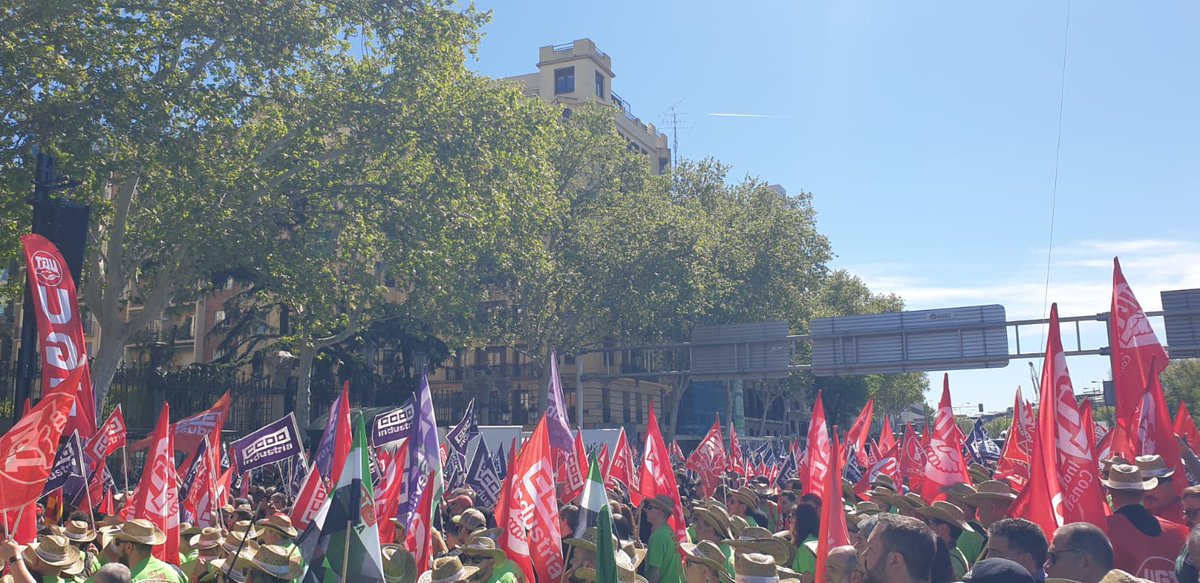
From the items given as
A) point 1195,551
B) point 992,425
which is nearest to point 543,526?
point 1195,551

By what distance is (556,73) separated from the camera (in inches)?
2370

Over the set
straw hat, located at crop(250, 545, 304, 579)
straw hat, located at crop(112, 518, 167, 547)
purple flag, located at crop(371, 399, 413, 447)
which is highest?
purple flag, located at crop(371, 399, 413, 447)

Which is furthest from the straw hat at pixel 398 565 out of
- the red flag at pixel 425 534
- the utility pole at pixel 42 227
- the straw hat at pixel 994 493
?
the utility pole at pixel 42 227

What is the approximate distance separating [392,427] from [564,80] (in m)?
50.6

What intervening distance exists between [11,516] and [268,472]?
44.7 ft

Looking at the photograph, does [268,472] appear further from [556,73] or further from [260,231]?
[556,73]

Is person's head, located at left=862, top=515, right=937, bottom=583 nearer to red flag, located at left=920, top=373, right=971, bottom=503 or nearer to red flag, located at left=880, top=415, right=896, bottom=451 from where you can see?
red flag, located at left=920, top=373, right=971, bottom=503

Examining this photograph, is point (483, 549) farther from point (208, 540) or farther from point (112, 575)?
point (208, 540)

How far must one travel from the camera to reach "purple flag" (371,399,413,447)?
37.0 feet

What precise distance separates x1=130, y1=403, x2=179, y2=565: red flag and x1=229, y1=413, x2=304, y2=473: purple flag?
3.00m

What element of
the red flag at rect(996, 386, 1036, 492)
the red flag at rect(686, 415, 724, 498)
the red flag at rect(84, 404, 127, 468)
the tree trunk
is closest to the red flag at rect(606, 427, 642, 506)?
the red flag at rect(686, 415, 724, 498)

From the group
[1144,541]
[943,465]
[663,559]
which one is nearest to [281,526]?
[663,559]

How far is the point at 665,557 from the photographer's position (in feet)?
22.8

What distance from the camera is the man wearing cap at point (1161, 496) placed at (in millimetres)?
6227
